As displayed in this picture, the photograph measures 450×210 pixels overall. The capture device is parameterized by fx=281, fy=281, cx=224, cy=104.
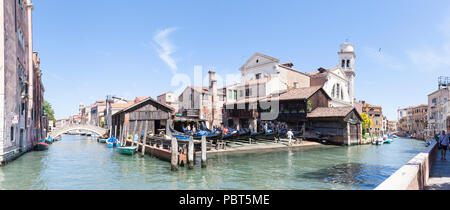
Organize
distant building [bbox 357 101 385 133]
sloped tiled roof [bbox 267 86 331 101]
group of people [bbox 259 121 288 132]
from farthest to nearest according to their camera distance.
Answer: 1. distant building [bbox 357 101 385 133]
2. group of people [bbox 259 121 288 132]
3. sloped tiled roof [bbox 267 86 331 101]

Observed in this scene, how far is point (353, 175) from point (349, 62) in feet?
115

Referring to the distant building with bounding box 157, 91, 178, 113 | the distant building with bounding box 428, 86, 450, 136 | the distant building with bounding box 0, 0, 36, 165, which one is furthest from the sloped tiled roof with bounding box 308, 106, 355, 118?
the distant building with bounding box 157, 91, 178, 113

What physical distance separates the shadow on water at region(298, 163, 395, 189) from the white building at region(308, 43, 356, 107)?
22378mm

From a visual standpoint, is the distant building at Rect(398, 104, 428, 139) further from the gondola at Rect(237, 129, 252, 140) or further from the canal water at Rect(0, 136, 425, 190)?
the canal water at Rect(0, 136, 425, 190)

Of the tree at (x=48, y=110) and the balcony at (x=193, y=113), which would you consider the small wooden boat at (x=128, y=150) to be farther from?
the tree at (x=48, y=110)

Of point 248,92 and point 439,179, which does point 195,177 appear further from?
point 248,92

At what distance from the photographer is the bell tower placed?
4306 cm

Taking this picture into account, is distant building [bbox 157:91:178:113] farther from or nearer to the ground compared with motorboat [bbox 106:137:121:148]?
farther from the ground

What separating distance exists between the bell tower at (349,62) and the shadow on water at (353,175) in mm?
30147

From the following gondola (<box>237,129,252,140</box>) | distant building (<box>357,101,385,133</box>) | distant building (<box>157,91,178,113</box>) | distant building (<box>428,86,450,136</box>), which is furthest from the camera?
distant building (<box>357,101,385,133</box>)
